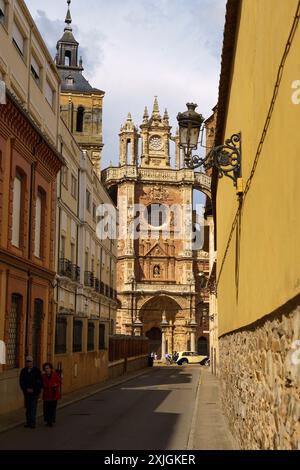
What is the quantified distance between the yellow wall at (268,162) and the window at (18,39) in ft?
47.3

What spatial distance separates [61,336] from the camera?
2677 cm

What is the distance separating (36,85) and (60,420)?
13.6 meters

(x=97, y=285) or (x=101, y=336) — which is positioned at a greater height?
(x=97, y=285)

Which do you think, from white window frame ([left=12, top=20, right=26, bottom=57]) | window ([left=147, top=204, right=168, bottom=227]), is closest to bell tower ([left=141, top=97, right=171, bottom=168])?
window ([left=147, top=204, right=168, bottom=227])

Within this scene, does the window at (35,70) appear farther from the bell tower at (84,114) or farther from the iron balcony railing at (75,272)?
the bell tower at (84,114)

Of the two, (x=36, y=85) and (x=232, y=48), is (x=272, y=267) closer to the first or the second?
(x=232, y=48)

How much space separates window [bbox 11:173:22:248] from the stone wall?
444 inches

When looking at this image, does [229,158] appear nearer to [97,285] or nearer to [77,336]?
[77,336]

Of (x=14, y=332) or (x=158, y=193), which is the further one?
(x=158, y=193)

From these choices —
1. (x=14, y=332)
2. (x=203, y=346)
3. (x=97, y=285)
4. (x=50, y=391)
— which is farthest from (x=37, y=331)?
(x=203, y=346)

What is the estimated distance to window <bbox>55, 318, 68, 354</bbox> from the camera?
26047 mm

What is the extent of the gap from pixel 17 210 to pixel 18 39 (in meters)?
7.02

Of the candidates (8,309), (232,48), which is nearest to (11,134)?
(8,309)

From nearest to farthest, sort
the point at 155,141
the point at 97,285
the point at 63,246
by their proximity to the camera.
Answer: the point at 63,246, the point at 97,285, the point at 155,141
